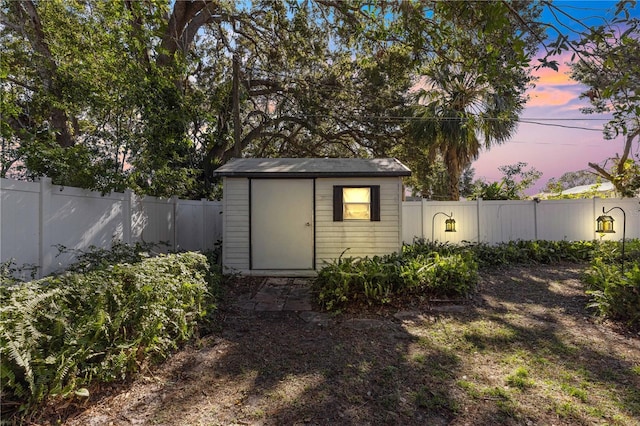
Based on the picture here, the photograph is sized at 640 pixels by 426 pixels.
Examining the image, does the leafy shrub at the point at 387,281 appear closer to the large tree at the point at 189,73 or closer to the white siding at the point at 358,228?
the white siding at the point at 358,228

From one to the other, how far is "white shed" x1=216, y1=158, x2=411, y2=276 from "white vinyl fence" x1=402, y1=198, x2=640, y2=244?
275 cm

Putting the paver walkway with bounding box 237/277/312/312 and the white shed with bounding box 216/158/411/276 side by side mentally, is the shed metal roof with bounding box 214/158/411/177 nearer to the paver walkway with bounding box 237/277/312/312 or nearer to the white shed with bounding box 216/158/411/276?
the white shed with bounding box 216/158/411/276

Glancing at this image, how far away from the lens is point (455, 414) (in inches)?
92.4

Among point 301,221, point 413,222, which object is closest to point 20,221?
point 301,221

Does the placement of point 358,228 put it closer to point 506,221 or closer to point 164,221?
point 164,221

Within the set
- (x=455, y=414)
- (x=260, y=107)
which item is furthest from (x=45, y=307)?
(x=260, y=107)

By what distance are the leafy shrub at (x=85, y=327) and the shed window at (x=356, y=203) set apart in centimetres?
399

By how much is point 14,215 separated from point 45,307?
180 cm

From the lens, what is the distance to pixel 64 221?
422cm

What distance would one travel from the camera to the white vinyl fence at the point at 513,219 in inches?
368

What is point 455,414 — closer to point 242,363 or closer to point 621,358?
point 242,363

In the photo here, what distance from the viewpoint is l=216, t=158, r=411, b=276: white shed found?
269 inches

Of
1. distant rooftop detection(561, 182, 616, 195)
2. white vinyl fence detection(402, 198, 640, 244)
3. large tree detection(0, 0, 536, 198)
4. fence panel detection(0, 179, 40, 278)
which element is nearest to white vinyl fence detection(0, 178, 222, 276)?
fence panel detection(0, 179, 40, 278)

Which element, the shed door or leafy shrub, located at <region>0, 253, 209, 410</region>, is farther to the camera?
the shed door
